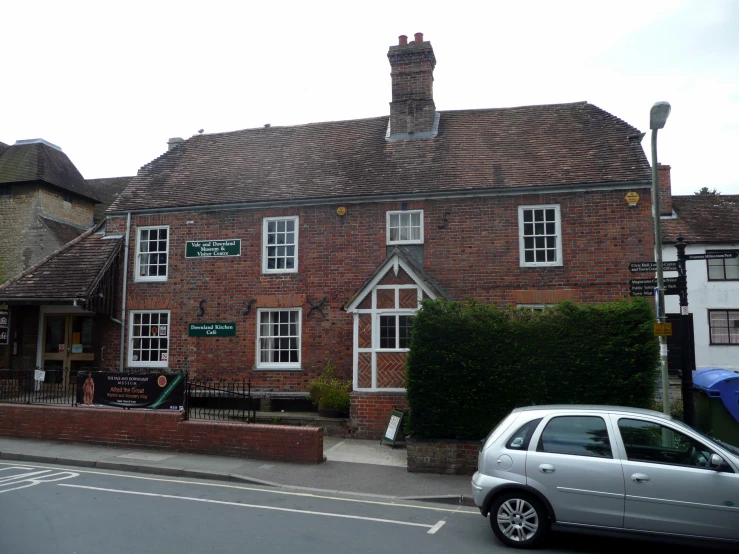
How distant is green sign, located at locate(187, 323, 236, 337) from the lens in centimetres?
1620

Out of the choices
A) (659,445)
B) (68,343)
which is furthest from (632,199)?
(68,343)

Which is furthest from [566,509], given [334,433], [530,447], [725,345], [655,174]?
[725,345]

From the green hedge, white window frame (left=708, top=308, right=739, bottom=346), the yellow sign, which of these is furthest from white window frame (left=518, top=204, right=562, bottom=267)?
white window frame (left=708, top=308, right=739, bottom=346)

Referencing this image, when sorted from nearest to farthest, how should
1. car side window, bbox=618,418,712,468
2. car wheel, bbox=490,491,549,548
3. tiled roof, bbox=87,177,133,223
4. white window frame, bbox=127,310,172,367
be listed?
1. car side window, bbox=618,418,712,468
2. car wheel, bbox=490,491,549,548
3. white window frame, bbox=127,310,172,367
4. tiled roof, bbox=87,177,133,223

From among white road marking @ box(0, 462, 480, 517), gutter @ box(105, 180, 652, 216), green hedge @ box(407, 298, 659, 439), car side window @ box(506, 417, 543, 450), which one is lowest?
white road marking @ box(0, 462, 480, 517)

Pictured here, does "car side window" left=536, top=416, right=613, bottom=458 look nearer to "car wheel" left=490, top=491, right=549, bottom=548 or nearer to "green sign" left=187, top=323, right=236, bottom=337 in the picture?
"car wheel" left=490, top=491, right=549, bottom=548

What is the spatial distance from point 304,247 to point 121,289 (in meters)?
5.82

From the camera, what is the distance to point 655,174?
927cm

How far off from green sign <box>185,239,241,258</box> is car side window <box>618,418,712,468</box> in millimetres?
12272

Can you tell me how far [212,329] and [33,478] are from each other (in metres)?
7.10

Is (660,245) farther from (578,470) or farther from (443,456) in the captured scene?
(443,456)

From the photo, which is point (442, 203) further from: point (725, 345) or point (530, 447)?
point (725, 345)

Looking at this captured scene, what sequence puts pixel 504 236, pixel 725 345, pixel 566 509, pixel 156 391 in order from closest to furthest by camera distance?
1. pixel 566 509
2. pixel 156 391
3. pixel 504 236
4. pixel 725 345

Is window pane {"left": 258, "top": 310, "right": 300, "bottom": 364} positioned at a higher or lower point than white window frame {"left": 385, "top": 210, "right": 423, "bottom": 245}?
lower
